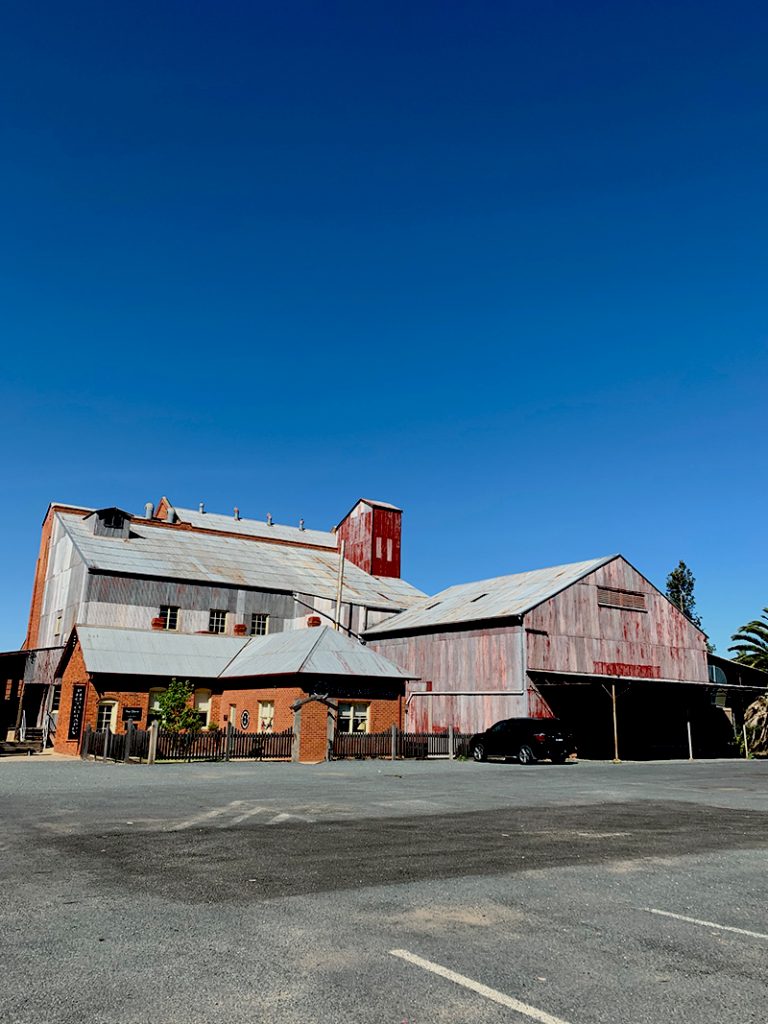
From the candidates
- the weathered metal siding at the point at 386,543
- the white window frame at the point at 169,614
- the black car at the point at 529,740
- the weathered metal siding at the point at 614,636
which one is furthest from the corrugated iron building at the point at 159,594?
the weathered metal siding at the point at 614,636

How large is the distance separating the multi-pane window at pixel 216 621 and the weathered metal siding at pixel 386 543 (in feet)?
49.3

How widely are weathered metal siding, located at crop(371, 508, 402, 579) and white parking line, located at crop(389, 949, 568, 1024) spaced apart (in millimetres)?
51029

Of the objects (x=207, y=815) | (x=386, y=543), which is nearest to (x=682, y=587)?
(x=386, y=543)

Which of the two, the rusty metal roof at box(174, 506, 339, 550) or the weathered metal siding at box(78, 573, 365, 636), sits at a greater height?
the rusty metal roof at box(174, 506, 339, 550)

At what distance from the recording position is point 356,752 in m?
31.1

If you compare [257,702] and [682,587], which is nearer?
[257,702]

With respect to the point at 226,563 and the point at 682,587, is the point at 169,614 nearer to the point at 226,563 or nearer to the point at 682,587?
the point at 226,563

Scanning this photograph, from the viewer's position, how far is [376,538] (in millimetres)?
57656

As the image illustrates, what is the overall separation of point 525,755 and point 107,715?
59.1ft

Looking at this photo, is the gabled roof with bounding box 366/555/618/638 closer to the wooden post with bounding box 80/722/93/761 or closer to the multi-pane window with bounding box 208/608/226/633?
the multi-pane window with bounding box 208/608/226/633

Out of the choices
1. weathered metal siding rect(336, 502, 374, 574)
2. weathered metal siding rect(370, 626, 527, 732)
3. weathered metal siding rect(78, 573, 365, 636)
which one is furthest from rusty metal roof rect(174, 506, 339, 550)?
weathered metal siding rect(370, 626, 527, 732)

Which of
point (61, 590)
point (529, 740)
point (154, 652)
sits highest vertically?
point (61, 590)

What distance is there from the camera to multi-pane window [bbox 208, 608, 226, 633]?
4356 centimetres

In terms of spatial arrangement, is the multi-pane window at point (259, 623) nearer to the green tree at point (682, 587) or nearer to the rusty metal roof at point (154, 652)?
the rusty metal roof at point (154, 652)
